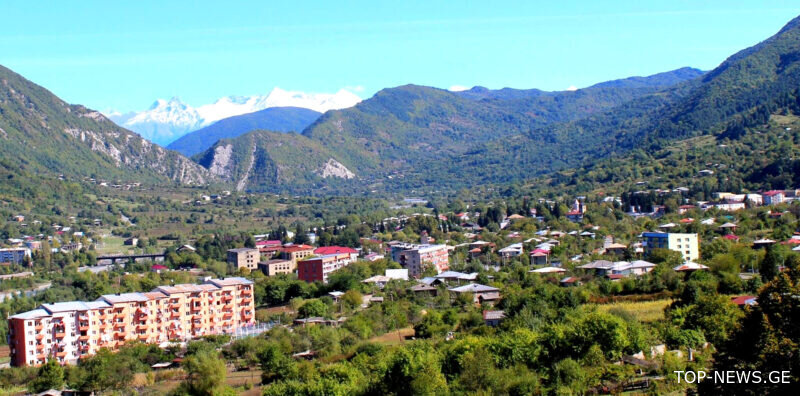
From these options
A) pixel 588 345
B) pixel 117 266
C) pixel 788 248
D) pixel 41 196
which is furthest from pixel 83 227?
pixel 588 345

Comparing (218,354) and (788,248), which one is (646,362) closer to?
(218,354)

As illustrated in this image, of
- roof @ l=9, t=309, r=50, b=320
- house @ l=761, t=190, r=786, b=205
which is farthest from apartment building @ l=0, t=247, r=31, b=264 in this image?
house @ l=761, t=190, r=786, b=205

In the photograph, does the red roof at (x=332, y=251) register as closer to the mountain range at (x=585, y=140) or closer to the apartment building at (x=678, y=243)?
the apartment building at (x=678, y=243)

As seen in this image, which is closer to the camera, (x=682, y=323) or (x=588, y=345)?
(x=588, y=345)

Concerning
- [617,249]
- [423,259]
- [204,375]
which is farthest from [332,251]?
[204,375]

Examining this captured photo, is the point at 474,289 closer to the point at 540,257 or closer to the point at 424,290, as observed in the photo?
the point at 424,290

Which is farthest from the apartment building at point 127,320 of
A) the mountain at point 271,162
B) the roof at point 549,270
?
the mountain at point 271,162
